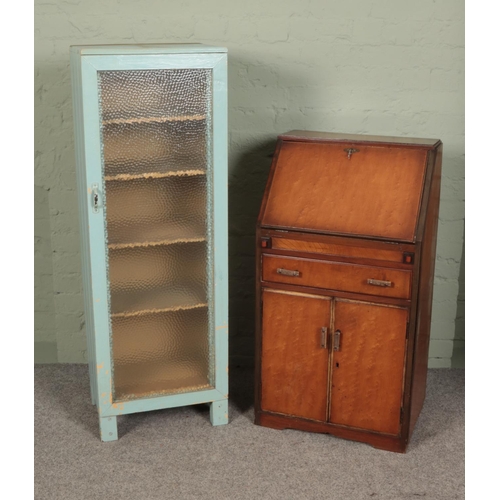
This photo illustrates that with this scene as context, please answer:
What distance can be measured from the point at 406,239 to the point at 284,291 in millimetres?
601

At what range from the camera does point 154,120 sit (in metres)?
3.07

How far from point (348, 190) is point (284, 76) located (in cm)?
82

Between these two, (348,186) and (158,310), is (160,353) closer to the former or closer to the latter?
(158,310)

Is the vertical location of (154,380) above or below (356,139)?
below

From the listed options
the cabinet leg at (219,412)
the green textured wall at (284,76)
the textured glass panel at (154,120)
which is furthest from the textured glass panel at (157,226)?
the green textured wall at (284,76)

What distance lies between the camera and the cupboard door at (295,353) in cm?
321

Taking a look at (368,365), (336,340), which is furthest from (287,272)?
(368,365)

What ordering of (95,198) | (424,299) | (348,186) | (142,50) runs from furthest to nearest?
1. (424,299)
2. (348,186)
3. (95,198)
4. (142,50)

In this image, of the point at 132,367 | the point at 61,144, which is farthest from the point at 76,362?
the point at 61,144

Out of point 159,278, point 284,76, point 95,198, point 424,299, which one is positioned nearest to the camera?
point 95,198

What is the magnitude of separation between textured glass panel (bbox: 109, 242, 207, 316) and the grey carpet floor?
59 cm

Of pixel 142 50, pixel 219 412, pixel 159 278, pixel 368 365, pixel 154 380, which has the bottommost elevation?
pixel 219 412

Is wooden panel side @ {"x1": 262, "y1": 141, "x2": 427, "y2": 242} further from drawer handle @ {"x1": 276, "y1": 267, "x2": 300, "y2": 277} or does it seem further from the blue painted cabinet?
→ the blue painted cabinet

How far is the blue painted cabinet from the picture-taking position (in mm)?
2975
